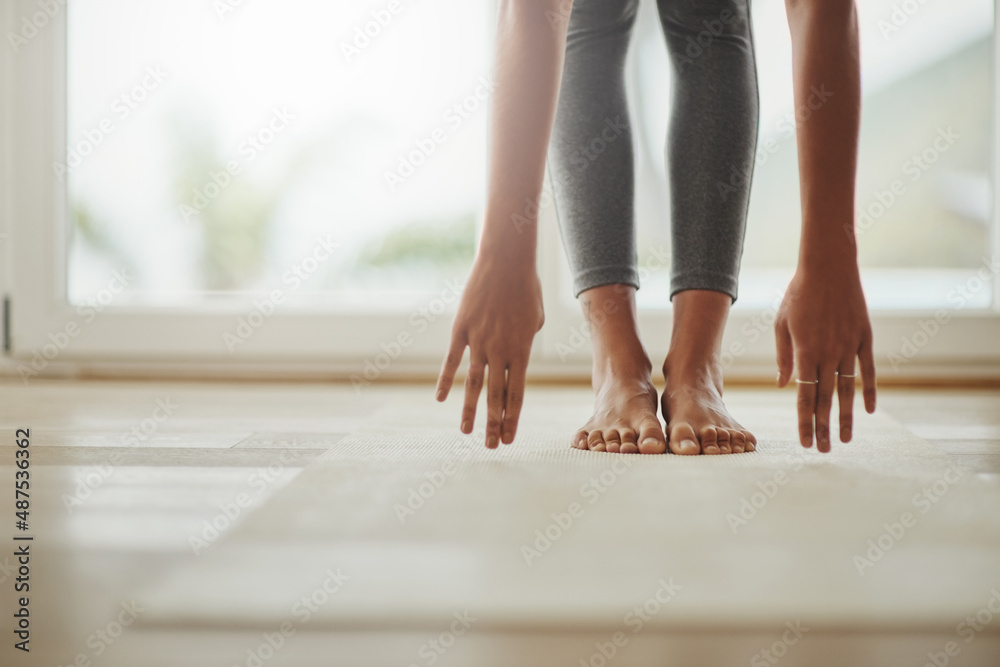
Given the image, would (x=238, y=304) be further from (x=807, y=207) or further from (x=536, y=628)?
(x=536, y=628)

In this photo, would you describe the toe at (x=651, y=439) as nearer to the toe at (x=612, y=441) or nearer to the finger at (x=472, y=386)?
the toe at (x=612, y=441)

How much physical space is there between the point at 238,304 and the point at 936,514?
1579 mm

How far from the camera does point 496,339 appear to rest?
81cm

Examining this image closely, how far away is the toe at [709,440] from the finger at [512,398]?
231 mm

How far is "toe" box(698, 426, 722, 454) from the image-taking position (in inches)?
35.1

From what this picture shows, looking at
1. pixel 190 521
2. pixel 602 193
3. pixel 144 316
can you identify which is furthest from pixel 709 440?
pixel 144 316

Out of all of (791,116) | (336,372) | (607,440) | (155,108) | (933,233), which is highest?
(791,116)

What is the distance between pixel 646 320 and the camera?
1.78 metres

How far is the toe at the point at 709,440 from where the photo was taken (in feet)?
2.93

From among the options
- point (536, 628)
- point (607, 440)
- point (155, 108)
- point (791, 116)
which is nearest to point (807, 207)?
point (607, 440)

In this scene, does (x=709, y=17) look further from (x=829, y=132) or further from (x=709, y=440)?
(x=709, y=440)

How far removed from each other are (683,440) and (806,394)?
0.51ft

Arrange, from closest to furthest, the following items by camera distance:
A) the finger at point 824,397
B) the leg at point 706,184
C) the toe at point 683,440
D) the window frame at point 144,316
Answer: the finger at point 824,397, the toe at point 683,440, the leg at point 706,184, the window frame at point 144,316

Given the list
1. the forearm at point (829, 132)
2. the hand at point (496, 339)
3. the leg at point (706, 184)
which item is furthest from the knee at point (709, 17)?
the hand at point (496, 339)
